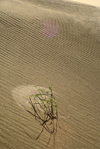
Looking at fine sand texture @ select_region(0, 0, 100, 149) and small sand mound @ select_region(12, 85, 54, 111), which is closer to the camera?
fine sand texture @ select_region(0, 0, 100, 149)

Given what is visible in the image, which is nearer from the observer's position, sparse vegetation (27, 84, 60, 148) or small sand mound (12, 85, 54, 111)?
sparse vegetation (27, 84, 60, 148)

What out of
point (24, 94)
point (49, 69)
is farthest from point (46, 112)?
point (49, 69)

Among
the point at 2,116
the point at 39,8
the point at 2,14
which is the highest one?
the point at 39,8

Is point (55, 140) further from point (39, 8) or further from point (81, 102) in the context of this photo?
point (39, 8)

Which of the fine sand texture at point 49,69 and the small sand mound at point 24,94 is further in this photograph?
the small sand mound at point 24,94

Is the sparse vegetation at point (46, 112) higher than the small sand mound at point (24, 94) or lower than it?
higher

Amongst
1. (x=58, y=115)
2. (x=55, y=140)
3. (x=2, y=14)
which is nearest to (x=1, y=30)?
(x=2, y=14)

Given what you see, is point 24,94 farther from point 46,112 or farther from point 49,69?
point 49,69

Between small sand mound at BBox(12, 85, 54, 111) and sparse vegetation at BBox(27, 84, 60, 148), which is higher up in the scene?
sparse vegetation at BBox(27, 84, 60, 148)
